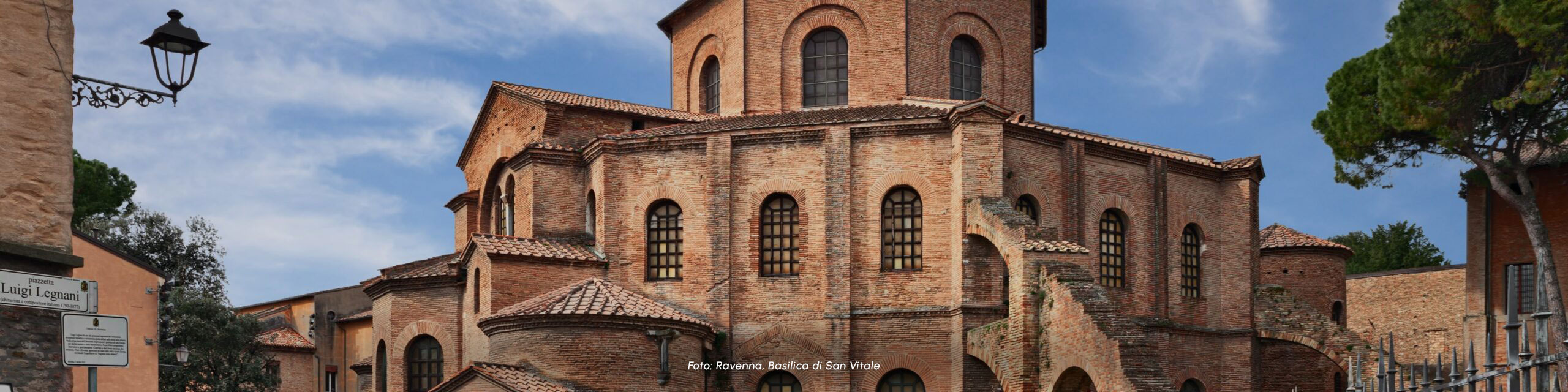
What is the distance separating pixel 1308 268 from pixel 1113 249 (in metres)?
7.85

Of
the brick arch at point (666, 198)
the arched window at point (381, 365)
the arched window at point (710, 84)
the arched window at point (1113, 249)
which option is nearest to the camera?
the brick arch at point (666, 198)

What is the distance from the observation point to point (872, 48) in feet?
93.7

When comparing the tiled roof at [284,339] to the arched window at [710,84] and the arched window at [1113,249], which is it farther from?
the arched window at [1113,249]

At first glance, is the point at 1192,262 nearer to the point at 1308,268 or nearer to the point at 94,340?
the point at 1308,268

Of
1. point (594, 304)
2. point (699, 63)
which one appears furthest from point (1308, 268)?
point (594, 304)

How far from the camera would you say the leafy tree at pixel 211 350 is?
32.2 metres

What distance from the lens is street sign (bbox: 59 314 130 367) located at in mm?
9719

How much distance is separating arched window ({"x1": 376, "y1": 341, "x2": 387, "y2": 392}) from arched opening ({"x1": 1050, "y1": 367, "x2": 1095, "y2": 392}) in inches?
548

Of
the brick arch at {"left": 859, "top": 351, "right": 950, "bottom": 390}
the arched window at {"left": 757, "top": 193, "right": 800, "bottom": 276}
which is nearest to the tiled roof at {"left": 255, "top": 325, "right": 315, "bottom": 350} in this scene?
the arched window at {"left": 757, "top": 193, "right": 800, "bottom": 276}

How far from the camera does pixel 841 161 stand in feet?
82.6

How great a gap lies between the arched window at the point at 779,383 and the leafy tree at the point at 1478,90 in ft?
40.6

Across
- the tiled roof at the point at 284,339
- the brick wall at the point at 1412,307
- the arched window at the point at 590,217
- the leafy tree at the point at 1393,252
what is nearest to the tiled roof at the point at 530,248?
the arched window at the point at 590,217

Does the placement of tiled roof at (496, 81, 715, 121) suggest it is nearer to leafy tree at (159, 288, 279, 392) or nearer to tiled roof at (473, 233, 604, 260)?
tiled roof at (473, 233, 604, 260)

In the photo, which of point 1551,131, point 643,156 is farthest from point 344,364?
point 1551,131
